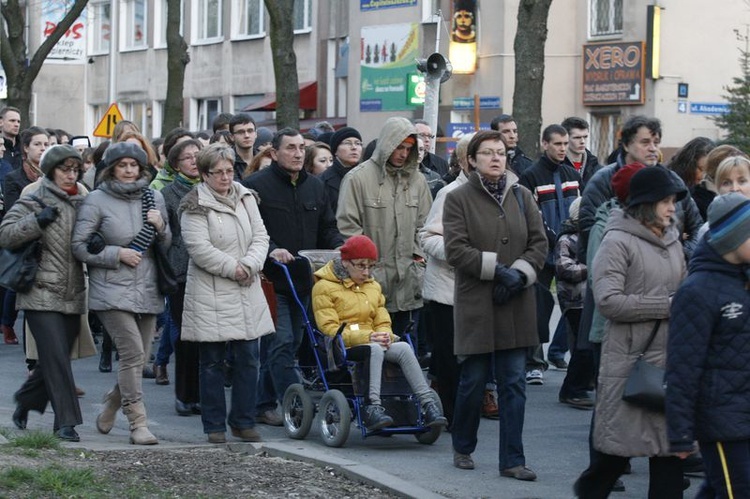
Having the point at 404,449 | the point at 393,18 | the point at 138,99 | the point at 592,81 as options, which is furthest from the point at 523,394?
the point at 138,99

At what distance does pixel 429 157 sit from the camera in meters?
15.2

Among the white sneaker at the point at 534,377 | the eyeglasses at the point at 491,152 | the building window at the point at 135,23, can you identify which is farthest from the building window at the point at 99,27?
the eyeglasses at the point at 491,152

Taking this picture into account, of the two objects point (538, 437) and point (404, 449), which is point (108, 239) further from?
point (538, 437)

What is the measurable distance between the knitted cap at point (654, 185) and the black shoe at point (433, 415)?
117 inches

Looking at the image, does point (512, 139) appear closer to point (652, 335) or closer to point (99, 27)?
point (652, 335)

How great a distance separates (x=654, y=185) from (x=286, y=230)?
436 centimetres

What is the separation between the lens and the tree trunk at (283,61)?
88.8 ft

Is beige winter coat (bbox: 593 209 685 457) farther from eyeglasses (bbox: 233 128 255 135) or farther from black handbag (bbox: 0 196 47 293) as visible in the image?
eyeglasses (bbox: 233 128 255 135)

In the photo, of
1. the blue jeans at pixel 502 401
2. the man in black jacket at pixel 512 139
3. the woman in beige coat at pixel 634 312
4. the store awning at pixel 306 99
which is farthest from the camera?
the store awning at pixel 306 99

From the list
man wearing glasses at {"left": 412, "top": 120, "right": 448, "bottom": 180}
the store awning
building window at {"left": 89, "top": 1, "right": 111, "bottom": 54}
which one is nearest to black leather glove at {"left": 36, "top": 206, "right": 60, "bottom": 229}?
man wearing glasses at {"left": 412, "top": 120, "right": 448, "bottom": 180}

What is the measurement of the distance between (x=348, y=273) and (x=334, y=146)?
316 centimetres

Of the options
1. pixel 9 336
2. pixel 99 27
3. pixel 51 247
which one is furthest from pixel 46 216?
pixel 99 27

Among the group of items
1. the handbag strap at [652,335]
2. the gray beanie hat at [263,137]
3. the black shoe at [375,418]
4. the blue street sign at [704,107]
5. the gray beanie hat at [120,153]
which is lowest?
the black shoe at [375,418]

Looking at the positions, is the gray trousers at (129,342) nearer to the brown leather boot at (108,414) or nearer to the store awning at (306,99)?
the brown leather boot at (108,414)
